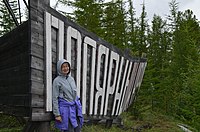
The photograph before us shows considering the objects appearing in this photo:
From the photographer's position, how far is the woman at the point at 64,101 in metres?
4.36

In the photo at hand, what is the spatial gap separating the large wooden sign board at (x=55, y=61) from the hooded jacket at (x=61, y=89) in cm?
10

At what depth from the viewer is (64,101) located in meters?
4.43

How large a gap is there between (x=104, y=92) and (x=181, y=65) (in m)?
11.0

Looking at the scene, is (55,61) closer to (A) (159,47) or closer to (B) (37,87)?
(B) (37,87)

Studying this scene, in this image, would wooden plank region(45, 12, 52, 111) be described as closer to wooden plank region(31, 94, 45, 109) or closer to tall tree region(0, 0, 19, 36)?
wooden plank region(31, 94, 45, 109)

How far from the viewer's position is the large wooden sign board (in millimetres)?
4098

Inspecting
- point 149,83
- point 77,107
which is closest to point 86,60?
point 77,107

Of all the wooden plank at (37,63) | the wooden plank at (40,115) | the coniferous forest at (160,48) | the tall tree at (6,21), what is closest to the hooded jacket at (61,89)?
the wooden plank at (40,115)

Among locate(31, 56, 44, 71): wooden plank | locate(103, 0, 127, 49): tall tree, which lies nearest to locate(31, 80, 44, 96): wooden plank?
locate(31, 56, 44, 71): wooden plank

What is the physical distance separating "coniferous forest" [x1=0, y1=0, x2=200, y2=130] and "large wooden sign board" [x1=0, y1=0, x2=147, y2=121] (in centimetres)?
315

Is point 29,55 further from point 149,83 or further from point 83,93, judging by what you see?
point 149,83

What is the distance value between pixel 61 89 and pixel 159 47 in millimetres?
16883

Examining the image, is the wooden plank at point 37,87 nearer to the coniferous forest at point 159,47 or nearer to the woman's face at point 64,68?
the woman's face at point 64,68

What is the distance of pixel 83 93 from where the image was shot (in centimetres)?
569
